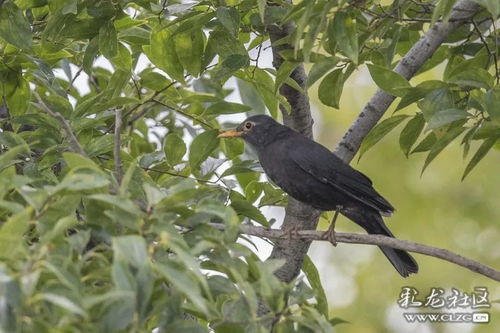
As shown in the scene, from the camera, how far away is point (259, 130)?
21.2ft

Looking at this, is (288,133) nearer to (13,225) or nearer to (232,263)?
(232,263)

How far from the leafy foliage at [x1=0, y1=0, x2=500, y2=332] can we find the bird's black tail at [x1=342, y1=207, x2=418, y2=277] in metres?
0.64

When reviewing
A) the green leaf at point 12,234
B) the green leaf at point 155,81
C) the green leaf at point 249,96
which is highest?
the green leaf at point 249,96

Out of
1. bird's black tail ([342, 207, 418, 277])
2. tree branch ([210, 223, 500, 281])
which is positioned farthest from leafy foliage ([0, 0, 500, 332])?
bird's black tail ([342, 207, 418, 277])

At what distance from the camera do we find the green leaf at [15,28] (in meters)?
4.51

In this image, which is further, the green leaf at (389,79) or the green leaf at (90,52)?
the green leaf at (90,52)

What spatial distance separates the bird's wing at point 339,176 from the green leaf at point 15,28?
2.02 m

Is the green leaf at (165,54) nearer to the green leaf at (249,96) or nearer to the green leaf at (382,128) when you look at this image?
the green leaf at (382,128)

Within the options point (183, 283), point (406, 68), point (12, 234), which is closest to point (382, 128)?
point (406, 68)

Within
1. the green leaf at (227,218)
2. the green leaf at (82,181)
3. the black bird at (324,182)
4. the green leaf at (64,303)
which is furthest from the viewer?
the black bird at (324,182)

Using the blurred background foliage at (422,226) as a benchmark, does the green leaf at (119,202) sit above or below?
below

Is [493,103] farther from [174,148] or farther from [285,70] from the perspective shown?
[174,148]

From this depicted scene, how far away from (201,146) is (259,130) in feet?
5.36

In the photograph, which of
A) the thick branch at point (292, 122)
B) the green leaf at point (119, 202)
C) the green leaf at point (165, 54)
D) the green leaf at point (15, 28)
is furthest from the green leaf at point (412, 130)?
the green leaf at point (119, 202)
